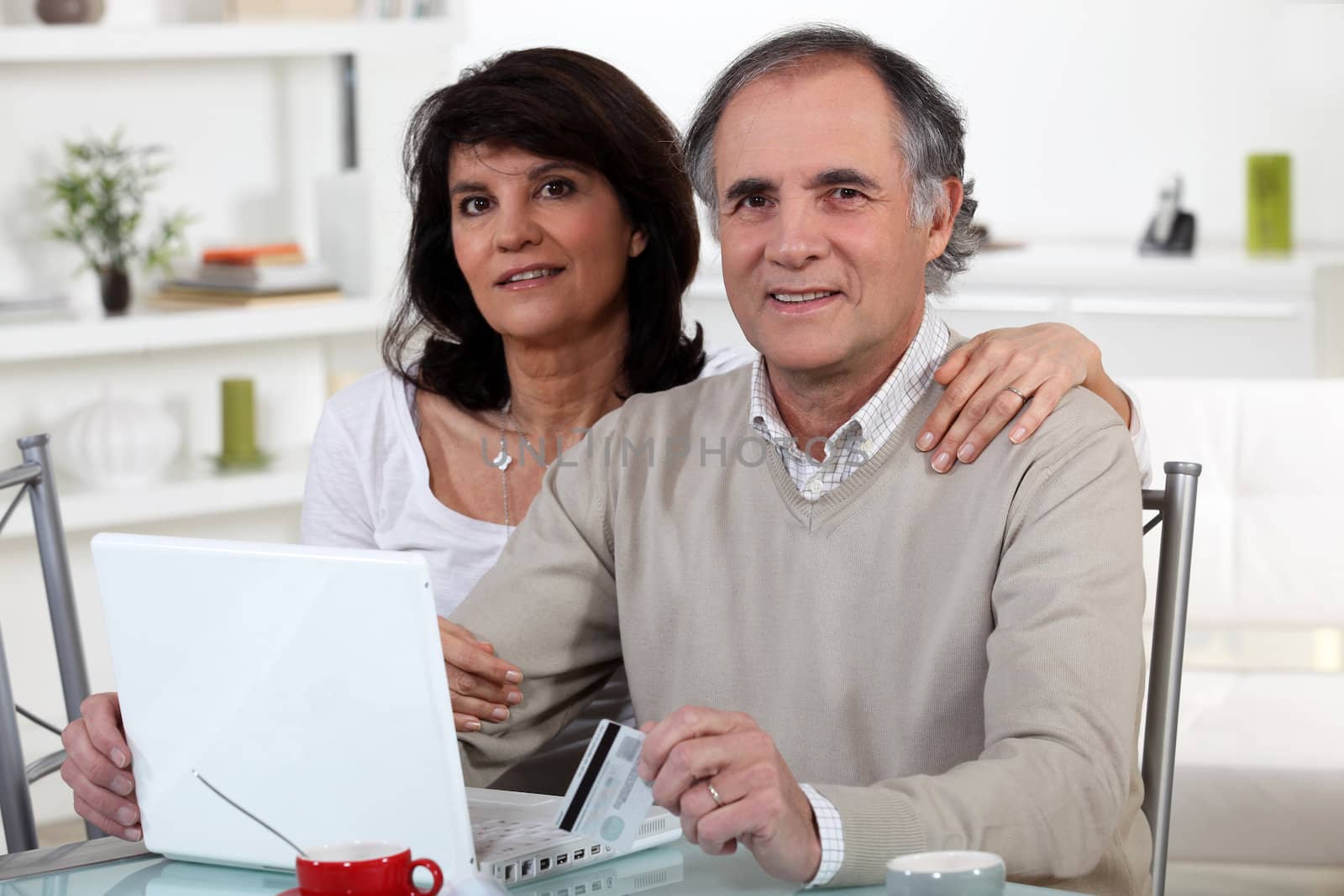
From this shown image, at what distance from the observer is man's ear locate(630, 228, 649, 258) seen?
205 centimetres

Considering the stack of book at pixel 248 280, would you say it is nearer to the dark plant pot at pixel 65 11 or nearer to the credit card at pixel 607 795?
the dark plant pot at pixel 65 11

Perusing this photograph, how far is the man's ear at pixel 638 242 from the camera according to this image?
2.05 meters

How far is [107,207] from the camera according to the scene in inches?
130

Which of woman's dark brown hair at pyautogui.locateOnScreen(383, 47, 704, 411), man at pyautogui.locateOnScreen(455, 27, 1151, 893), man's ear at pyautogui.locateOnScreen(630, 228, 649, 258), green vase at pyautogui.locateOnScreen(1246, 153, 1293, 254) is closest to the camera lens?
man at pyautogui.locateOnScreen(455, 27, 1151, 893)

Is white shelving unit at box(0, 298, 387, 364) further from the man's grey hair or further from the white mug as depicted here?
the white mug

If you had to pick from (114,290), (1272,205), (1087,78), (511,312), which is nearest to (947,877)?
(511,312)

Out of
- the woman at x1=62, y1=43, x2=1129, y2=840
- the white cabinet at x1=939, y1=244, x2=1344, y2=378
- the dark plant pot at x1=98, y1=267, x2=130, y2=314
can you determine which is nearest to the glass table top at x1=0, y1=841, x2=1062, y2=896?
the woman at x1=62, y1=43, x2=1129, y2=840

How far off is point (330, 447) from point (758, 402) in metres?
0.69

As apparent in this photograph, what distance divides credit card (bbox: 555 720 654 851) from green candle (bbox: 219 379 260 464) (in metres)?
2.42

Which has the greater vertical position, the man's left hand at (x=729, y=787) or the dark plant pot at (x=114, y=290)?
the dark plant pot at (x=114, y=290)

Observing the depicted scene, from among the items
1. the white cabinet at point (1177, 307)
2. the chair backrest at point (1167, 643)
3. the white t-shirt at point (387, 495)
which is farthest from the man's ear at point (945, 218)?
the white cabinet at point (1177, 307)

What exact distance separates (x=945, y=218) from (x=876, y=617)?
1.37ft

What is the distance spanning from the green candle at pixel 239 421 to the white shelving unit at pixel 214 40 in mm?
693

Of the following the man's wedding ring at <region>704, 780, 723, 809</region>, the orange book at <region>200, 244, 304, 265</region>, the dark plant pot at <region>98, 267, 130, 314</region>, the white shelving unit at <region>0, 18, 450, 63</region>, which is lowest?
the man's wedding ring at <region>704, 780, 723, 809</region>
